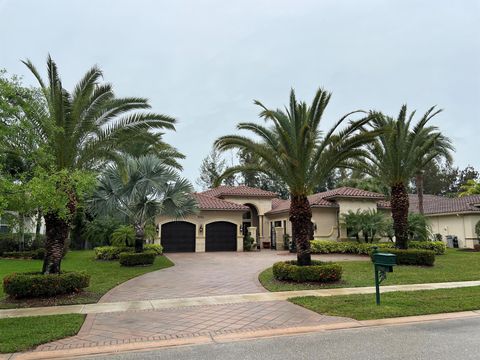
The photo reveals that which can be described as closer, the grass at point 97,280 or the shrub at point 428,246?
the grass at point 97,280

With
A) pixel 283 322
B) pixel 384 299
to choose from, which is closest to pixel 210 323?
pixel 283 322

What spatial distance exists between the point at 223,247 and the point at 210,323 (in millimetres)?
20735

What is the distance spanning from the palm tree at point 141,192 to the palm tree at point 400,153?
9.16 m

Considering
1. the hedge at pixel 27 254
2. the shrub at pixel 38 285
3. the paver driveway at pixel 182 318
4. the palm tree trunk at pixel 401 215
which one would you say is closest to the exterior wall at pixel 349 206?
the palm tree trunk at pixel 401 215

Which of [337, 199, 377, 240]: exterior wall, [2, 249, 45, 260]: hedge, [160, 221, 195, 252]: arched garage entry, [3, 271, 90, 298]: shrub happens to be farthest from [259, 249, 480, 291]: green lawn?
[2, 249, 45, 260]: hedge

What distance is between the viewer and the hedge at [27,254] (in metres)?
22.1

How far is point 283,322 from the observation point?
757 centimetres

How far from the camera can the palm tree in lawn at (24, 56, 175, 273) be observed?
1074 centimetres

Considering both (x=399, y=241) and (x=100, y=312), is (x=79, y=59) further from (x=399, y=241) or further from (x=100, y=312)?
(x=399, y=241)

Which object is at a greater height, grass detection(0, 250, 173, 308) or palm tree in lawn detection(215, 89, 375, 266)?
palm tree in lawn detection(215, 89, 375, 266)

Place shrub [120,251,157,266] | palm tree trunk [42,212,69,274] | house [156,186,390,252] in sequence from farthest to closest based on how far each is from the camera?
house [156,186,390,252] < shrub [120,251,157,266] < palm tree trunk [42,212,69,274]

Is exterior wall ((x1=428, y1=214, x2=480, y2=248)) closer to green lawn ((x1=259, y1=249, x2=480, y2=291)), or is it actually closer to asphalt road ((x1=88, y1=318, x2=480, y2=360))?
green lawn ((x1=259, y1=249, x2=480, y2=291))

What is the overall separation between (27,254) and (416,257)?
832 inches

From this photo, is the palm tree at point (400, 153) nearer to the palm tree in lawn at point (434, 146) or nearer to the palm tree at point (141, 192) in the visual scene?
the palm tree in lawn at point (434, 146)
